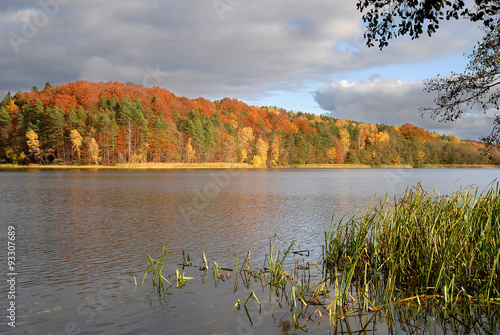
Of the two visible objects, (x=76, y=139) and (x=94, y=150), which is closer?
(x=76, y=139)

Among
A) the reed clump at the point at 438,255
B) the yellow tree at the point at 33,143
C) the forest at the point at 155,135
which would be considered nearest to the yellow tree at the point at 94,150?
the forest at the point at 155,135

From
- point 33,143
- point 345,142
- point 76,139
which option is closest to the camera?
point 76,139

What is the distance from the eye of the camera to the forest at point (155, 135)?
8075 cm

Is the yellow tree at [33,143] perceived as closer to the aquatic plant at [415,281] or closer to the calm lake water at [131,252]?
the calm lake water at [131,252]

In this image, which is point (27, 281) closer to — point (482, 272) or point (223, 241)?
point (223, 241)

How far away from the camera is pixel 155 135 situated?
279 ft

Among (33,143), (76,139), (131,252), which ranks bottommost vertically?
(131,252)

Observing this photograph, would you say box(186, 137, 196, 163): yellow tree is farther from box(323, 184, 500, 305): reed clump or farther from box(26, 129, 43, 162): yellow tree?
box(323, 184, 500, 305): reed clump

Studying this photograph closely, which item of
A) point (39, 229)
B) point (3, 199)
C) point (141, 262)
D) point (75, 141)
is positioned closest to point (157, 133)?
point (75, 141)

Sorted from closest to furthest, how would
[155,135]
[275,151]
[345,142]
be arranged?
[155,135]
[275,151]
[345,142]

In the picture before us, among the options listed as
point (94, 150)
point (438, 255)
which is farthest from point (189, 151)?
point (438, 255)

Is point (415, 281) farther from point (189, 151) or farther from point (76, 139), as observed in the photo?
point (189, 151)

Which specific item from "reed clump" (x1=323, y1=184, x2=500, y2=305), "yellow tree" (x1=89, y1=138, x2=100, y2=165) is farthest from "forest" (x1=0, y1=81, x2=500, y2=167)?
"reed clump" (x1=323, y1=184, x2=500, y2=305)

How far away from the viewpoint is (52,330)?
19.9 ft
